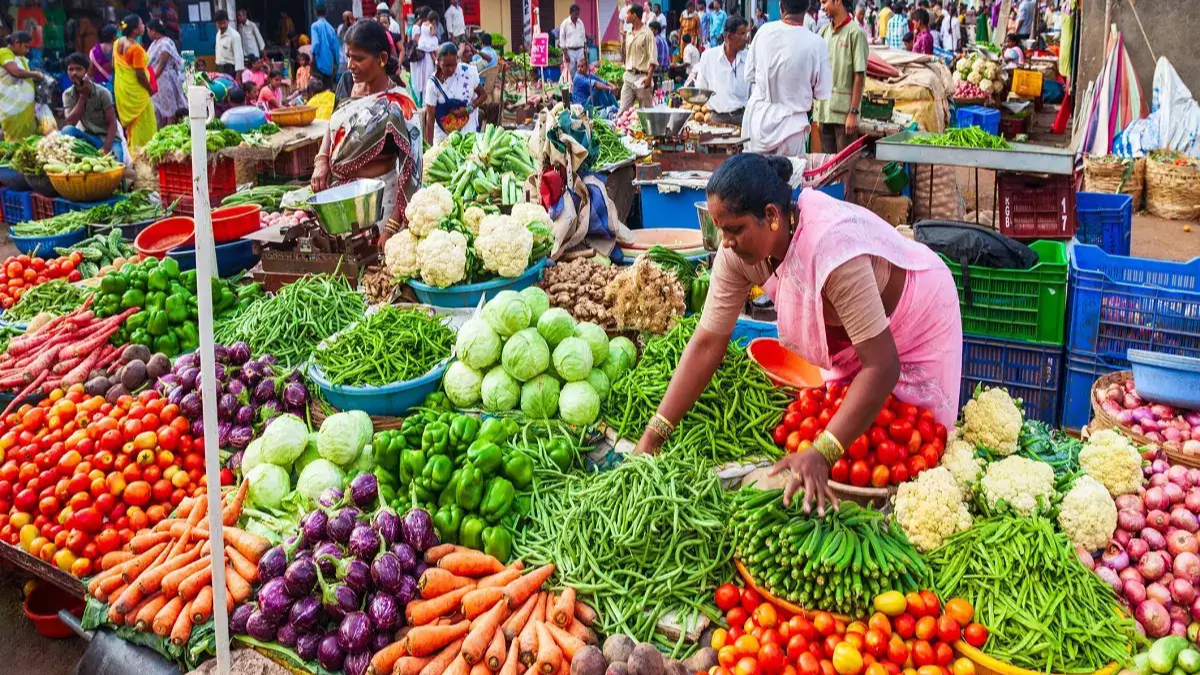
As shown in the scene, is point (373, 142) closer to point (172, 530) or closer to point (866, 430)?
point (172, 530)

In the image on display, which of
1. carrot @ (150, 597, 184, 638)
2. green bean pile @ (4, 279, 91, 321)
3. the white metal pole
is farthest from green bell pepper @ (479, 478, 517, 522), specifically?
green bean pile @ (4, 279, 91, 321)

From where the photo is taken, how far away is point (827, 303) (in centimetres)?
293

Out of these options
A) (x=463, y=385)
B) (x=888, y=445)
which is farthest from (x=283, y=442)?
(x=888, y=445)

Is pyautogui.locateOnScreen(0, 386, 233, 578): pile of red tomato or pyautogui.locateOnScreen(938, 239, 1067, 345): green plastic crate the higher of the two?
pyautogui.locateOnScreen(938, 239, 1067, 345): green plastic crate

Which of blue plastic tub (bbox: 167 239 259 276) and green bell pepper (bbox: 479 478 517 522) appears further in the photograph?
blue plastic tub (bbox: 167 239 259 276)

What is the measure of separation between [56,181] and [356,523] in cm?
686

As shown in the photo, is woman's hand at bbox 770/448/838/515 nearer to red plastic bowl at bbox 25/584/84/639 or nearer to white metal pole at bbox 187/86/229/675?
white metal pole at bbox 187/86/229/675

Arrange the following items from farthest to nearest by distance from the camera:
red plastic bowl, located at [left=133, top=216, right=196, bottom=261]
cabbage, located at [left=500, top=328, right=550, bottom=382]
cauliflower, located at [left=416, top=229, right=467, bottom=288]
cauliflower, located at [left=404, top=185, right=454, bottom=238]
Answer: red plastic bowl, located at [left=133, top=216, right=196, bottom=261], cauliflower, located at [left=404, top=185, right=454, bottom=238], cauliflower, located at [left=416, top=229, right=467, bottom=288], cabbage, located at [left=500, top=328, right=550, bottom=382]

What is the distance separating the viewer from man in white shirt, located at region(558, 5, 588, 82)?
17109mm

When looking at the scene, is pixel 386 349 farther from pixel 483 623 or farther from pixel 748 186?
pixel 748 186

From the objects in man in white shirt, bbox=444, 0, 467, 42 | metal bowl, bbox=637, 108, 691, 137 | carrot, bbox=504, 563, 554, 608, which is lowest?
carrot, bbox=504, 563, 554, 608

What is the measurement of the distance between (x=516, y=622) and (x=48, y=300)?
432cm

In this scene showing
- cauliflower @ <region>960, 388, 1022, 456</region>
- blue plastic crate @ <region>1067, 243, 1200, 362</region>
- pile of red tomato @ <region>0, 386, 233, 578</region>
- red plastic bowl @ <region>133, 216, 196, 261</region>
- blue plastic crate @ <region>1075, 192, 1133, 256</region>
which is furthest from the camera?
blue plastic crate @ <region>1075, 192, 1133, 256</region>

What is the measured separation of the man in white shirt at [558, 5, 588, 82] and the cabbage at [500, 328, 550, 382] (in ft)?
46.0
